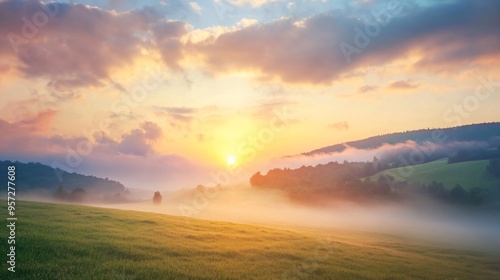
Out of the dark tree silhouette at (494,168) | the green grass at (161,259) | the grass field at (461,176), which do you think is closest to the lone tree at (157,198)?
the grass field at (461,176)

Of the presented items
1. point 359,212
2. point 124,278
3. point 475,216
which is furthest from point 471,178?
point 124,278

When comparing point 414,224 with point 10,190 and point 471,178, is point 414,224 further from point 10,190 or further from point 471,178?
point 10,190

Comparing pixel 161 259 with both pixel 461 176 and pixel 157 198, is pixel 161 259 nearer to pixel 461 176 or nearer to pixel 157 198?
pixel 157 198

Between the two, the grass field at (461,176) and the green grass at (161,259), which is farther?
the grass field at (461,176)

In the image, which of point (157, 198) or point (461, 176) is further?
point (157, 198)

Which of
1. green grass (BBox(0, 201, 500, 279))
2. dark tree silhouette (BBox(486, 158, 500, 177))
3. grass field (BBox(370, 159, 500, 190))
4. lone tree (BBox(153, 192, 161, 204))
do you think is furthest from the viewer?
lone tree (BBox(153, 192, 161, 204))

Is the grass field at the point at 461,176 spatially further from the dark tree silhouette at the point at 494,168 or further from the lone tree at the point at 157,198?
the lone tree at the point at 157,198

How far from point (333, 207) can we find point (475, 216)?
218 feet

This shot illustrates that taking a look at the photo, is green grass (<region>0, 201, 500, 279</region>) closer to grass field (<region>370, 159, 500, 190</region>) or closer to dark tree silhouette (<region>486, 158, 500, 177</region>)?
grass field (<region>370, 159, 500, 190</region>)

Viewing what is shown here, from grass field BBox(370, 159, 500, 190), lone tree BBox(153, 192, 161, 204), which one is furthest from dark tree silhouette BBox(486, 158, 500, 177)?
lone tree BBox(153, 192, 161, 204)

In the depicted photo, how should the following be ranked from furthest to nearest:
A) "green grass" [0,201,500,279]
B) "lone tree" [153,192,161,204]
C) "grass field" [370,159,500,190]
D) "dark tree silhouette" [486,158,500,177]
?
"lone tree" [153,192,161,204], "dark tree silhouette" [486,158,500,177], "grass field" [370,159,500,190], "green grass" [0,201,500,279]

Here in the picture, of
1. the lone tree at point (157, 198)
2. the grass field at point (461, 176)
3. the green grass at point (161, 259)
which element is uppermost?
the grass field at point (461, 176)

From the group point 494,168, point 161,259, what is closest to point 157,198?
point 161,259

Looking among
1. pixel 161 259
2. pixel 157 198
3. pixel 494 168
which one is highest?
pixel 494 168
